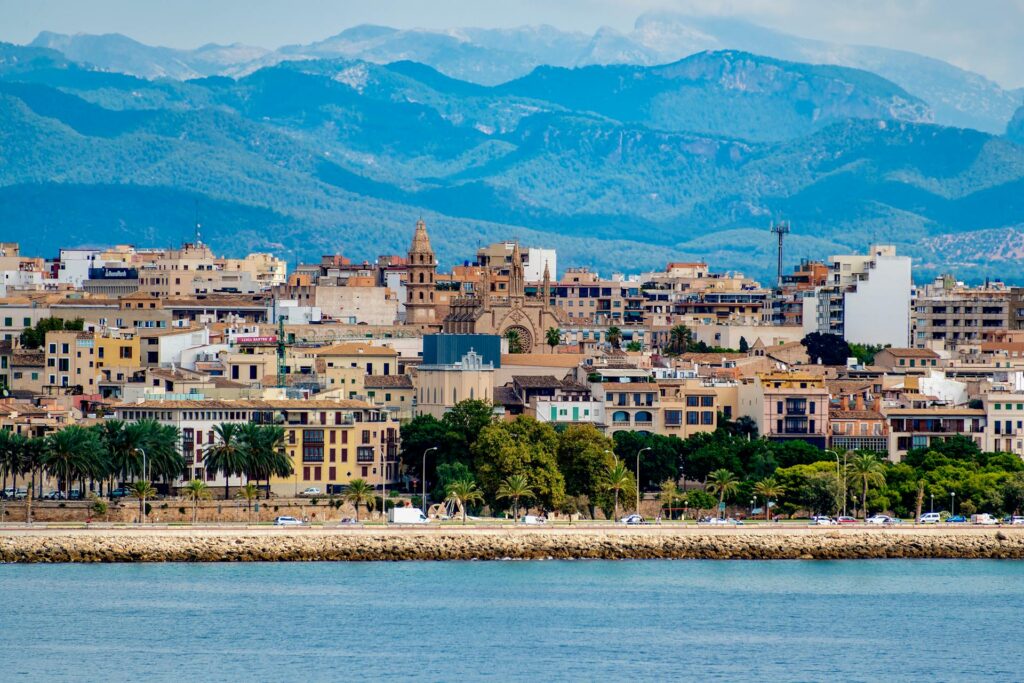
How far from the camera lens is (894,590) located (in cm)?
9162

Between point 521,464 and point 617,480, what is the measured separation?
427 cm

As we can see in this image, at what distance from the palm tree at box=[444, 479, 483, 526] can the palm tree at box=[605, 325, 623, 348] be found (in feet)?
203

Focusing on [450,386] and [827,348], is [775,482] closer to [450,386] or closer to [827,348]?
[450,386]

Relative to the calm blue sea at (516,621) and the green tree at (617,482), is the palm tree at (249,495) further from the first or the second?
the green tree at (617,482)

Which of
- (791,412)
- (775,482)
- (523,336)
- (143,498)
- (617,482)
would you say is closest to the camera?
(143,498)

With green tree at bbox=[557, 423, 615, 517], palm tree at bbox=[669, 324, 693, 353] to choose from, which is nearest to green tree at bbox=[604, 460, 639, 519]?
green tree at bbox=[557, 423, 615, 517]

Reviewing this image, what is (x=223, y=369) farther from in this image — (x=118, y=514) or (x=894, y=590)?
(x=894, y=590)

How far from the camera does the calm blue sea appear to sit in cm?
7338

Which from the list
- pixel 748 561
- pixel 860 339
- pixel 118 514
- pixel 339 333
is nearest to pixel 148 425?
pixel 118 514

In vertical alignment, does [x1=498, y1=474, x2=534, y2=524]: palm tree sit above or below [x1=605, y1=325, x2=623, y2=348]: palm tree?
below

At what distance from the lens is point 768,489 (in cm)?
10619

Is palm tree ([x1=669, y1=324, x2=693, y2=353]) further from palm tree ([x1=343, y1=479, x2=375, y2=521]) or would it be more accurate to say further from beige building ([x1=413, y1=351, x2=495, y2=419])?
palm tree ([x1=343, y1=479, x2=375, y2=521])

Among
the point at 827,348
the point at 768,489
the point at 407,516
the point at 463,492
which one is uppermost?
the point at 827,348

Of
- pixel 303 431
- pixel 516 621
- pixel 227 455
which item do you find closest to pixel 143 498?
pixel 227 455
